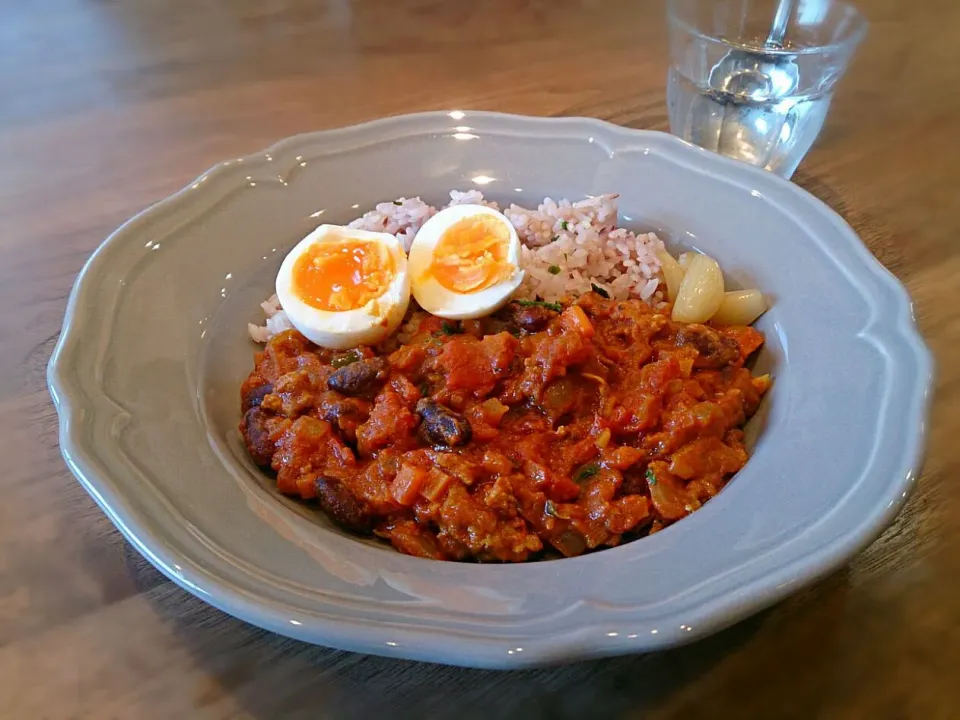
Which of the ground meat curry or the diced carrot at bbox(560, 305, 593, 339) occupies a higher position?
the diced carrot at bbox(560, 305, 593, 339)

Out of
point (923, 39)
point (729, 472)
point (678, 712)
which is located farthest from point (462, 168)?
point (923, 39)

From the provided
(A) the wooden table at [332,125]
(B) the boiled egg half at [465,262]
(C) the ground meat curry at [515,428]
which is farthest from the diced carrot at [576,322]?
(A) the wooden table at [332,125]

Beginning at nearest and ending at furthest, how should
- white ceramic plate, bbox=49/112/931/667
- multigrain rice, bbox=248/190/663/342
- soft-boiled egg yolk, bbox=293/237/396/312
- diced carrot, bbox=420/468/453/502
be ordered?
white ceramic plate, bbox=49/112/931/667 < diced carrot, bbox=420/468/453/502 < soft-boiled egg yolk, bbox=293/237/396/312 < multigrain rice, bbox=248/190/663/342

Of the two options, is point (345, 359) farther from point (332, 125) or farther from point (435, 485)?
point (332, 125)

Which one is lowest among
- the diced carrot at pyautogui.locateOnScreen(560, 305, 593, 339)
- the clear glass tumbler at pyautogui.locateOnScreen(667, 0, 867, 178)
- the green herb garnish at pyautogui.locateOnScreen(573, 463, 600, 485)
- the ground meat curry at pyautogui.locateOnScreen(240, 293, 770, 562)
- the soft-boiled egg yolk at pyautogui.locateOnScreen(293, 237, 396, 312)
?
the green herb garnish at pyautogui.locateOnScreen(573, 463, 600, 485)

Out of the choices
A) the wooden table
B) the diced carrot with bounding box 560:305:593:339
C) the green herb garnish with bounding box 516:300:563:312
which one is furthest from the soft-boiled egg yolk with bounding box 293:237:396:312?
the wooden table

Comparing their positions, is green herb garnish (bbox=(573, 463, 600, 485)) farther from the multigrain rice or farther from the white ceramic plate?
the multigrain rice

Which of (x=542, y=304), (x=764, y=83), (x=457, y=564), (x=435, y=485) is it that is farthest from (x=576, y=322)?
(x=764, y=83)
